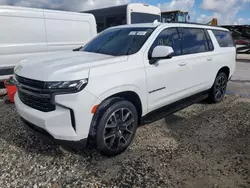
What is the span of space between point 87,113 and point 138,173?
3.17ft

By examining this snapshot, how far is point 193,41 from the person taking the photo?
171 inches

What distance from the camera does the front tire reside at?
2.82 m

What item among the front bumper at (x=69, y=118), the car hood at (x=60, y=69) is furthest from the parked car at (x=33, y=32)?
the front bumper at (x=69, y=118)

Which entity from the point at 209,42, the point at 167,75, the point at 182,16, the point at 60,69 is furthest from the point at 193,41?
the point at 182,16

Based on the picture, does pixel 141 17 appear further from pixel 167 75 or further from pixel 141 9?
pixel 167 75

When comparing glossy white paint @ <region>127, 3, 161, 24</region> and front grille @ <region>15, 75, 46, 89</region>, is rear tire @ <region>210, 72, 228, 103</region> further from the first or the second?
glossy white paint @ <region>127, 3, 161, 24</region>

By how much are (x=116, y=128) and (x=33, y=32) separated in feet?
14.4

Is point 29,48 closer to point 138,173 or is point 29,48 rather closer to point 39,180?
point 39,180

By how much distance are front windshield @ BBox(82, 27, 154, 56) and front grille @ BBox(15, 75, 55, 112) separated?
128 centimetres

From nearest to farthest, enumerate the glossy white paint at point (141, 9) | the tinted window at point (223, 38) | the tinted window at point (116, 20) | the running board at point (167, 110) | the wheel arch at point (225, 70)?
the running board at point (167, 110), the tinted window at point (223, 38), the wheel arch at point (225, 70), the glossy white paint at point (141, 9), the tinted window at point (116, 20)

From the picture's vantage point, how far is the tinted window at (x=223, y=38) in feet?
16.8

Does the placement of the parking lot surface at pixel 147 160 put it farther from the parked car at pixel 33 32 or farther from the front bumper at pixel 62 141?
the parked car at pixel 33 32

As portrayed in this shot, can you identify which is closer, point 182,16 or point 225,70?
point 225,70

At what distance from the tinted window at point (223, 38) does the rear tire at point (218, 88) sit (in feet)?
2.31
